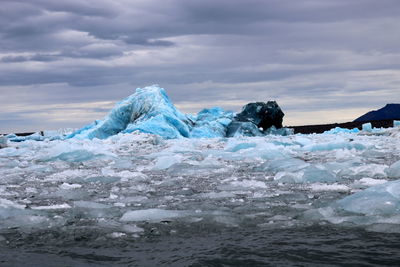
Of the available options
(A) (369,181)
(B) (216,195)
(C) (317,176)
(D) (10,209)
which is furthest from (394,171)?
(D) (10,209)

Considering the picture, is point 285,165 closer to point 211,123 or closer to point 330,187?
point 330,187

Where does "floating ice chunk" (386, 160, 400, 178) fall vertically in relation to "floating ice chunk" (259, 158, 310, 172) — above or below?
below

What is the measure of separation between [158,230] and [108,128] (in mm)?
15156

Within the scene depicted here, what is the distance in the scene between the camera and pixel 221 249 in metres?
2.23

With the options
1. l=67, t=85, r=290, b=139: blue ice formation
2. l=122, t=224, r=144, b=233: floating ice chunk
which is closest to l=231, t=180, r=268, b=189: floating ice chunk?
l=122, t=224, r=144, b=233: floating ice chunk

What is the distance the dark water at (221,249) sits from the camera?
6.66 feet

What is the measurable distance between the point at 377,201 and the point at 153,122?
1303 centimetres

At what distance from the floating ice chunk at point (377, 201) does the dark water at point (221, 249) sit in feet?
1.52

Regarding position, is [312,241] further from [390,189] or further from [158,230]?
[390,189]

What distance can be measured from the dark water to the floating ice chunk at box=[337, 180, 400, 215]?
1.52 ft

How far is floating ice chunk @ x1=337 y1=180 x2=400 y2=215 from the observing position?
2.92 m

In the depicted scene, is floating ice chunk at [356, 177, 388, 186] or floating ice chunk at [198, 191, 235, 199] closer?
floating ice chunk at [198, 191, 235, 199]

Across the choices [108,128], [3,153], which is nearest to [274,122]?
[108,128]

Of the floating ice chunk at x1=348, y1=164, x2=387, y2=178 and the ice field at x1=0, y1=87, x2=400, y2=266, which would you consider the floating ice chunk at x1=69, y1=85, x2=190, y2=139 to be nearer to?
the ice field at x1=0, y1=87, x2=400, y2=266
